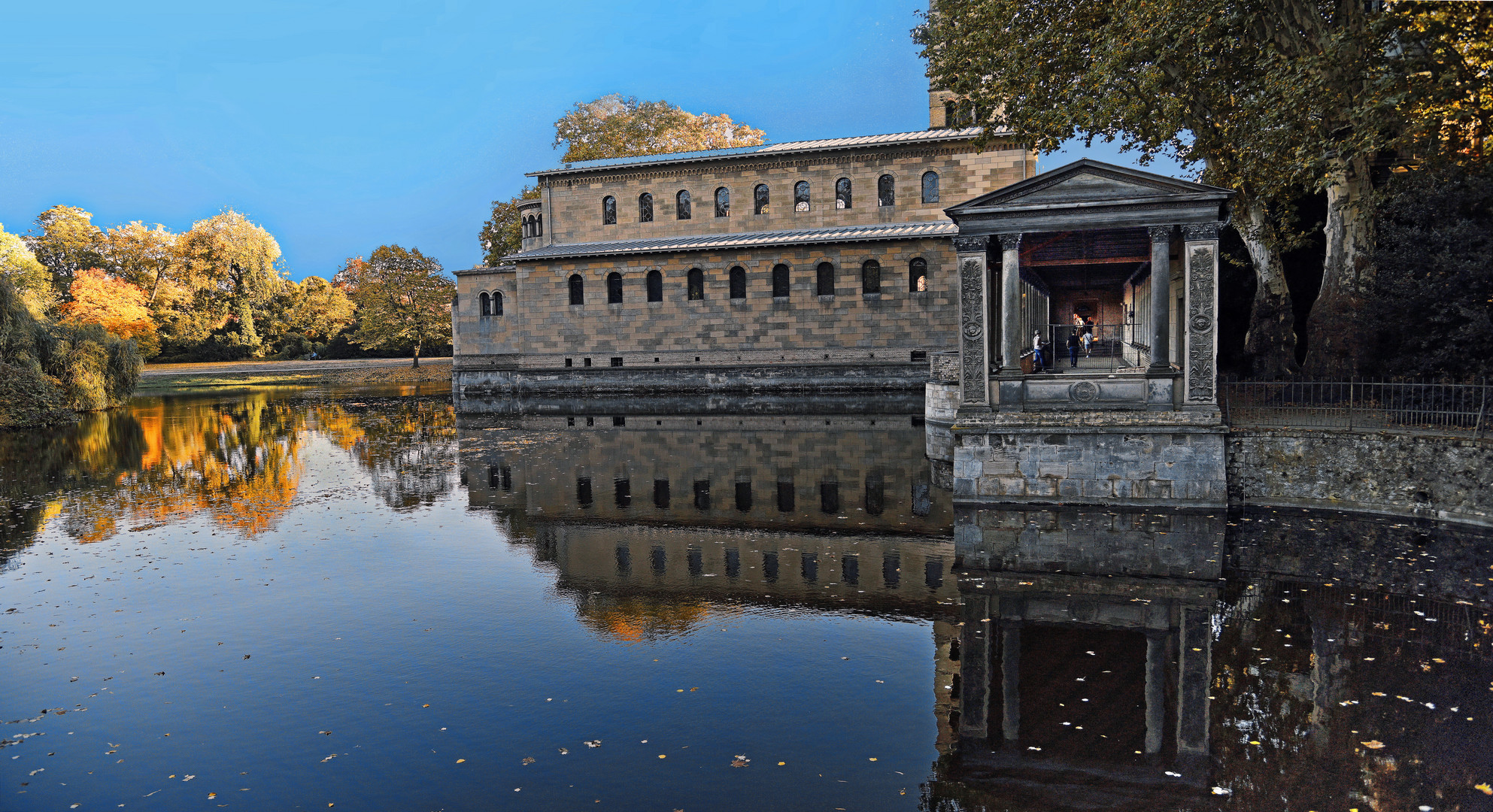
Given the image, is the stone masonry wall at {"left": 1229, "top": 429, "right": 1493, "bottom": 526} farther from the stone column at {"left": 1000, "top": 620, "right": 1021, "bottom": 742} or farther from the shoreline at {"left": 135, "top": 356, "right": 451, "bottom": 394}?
the shoreline at {"left": 135, "top": 356, "right": 451, "bottom": 394}

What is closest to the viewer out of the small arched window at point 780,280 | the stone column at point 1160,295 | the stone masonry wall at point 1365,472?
the stone masonry wall at point 1365,472

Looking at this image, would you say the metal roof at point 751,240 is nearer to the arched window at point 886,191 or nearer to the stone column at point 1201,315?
the arched window at point 886,191

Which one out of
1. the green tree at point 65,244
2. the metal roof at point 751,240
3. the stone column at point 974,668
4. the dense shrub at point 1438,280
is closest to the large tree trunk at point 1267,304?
the dense shrub at point 1438,280

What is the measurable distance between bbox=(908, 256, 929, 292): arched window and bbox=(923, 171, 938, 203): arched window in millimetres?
3164

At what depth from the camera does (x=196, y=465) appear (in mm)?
21906

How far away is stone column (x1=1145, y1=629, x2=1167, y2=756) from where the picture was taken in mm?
6766

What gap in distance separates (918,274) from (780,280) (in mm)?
6260

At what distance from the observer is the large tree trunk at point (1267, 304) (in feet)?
72.2

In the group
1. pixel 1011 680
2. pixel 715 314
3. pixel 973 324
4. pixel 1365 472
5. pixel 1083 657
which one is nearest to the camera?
pixel 1011 680

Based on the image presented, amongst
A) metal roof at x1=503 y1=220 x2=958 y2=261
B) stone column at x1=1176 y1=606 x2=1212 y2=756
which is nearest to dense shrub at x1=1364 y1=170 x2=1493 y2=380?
stone column at x1=1176 y1=606 x2=1212 y2=756

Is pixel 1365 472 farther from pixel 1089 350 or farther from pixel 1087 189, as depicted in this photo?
pixel 1089 350

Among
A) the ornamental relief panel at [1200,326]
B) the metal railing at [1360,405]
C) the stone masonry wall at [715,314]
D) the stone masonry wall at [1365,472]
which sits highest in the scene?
the stone masonry wall at [715,314]

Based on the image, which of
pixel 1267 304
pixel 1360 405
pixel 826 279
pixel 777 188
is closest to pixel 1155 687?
pixel 1360 405

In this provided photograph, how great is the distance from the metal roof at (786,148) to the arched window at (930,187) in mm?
1493
